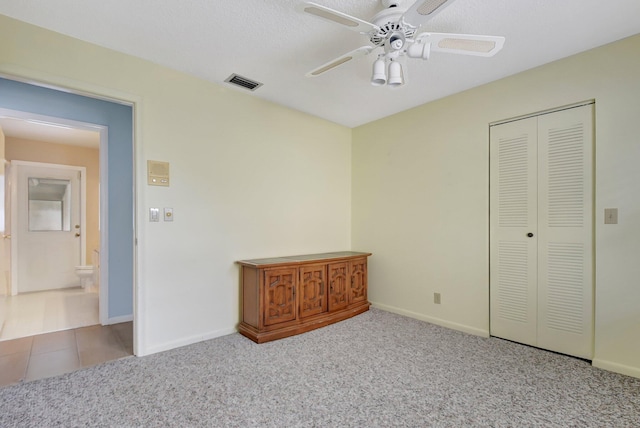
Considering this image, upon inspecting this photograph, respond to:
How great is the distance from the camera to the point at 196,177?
2867 mm

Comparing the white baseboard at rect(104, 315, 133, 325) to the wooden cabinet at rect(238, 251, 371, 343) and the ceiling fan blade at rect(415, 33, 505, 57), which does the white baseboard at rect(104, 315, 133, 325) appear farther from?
the ceiling fan blade at rect(415, 33, 505, 57)

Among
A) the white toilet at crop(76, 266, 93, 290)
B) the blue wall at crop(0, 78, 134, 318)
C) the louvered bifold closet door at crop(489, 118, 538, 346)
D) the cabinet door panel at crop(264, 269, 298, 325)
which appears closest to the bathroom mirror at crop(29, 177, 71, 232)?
the white toilet at crop(76, 266, 93, 290)

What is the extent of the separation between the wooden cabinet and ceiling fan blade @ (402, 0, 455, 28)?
86.1 inches

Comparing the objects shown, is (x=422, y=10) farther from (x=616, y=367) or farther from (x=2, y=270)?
(x=2, y=270)

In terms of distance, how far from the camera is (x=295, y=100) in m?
3.38

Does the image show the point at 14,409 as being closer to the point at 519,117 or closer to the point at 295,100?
the point at 295,100

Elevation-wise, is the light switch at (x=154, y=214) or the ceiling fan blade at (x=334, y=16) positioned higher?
the ceiling fan blade at (x=334, y=16)

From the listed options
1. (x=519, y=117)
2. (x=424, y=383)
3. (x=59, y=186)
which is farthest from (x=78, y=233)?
(x=519, y=117)

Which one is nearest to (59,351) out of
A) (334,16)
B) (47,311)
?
(47,311)

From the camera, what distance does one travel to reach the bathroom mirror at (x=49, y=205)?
4922 mm

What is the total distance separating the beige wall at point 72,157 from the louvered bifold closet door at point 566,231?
20.7 ft

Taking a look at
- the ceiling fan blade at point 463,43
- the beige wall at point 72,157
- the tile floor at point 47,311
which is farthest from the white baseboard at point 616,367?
the beige wall at point 72,157

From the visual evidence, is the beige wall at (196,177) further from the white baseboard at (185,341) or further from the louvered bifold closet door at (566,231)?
the louvered bifold closet door at (566,231)

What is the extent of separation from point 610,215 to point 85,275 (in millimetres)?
6711
